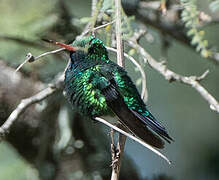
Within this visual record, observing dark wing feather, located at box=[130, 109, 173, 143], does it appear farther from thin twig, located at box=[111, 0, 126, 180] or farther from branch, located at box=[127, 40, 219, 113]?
branch, located at box=[127, 40, 219, 113]

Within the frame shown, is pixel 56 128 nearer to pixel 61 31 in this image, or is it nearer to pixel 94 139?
pixel 94 139

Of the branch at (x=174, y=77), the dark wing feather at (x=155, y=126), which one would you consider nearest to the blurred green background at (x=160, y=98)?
the branch at (x=174, y=77)

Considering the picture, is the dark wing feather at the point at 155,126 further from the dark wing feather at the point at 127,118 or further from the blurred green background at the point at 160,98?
the blurred green background at the point at 160,98

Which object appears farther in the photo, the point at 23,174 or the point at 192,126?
the point at 192,126

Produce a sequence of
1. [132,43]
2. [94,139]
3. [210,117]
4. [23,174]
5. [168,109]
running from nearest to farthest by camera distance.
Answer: [132,43], [23,174], [94,139], [210,117], [168,109]

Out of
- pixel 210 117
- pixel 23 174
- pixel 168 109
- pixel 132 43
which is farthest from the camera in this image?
pixel 168 109

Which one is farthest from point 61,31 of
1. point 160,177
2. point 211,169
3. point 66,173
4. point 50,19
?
point 211,169

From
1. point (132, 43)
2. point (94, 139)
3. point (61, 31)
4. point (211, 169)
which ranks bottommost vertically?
point (211, 169)

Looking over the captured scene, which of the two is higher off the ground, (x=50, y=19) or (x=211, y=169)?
(x=50, y=19)
